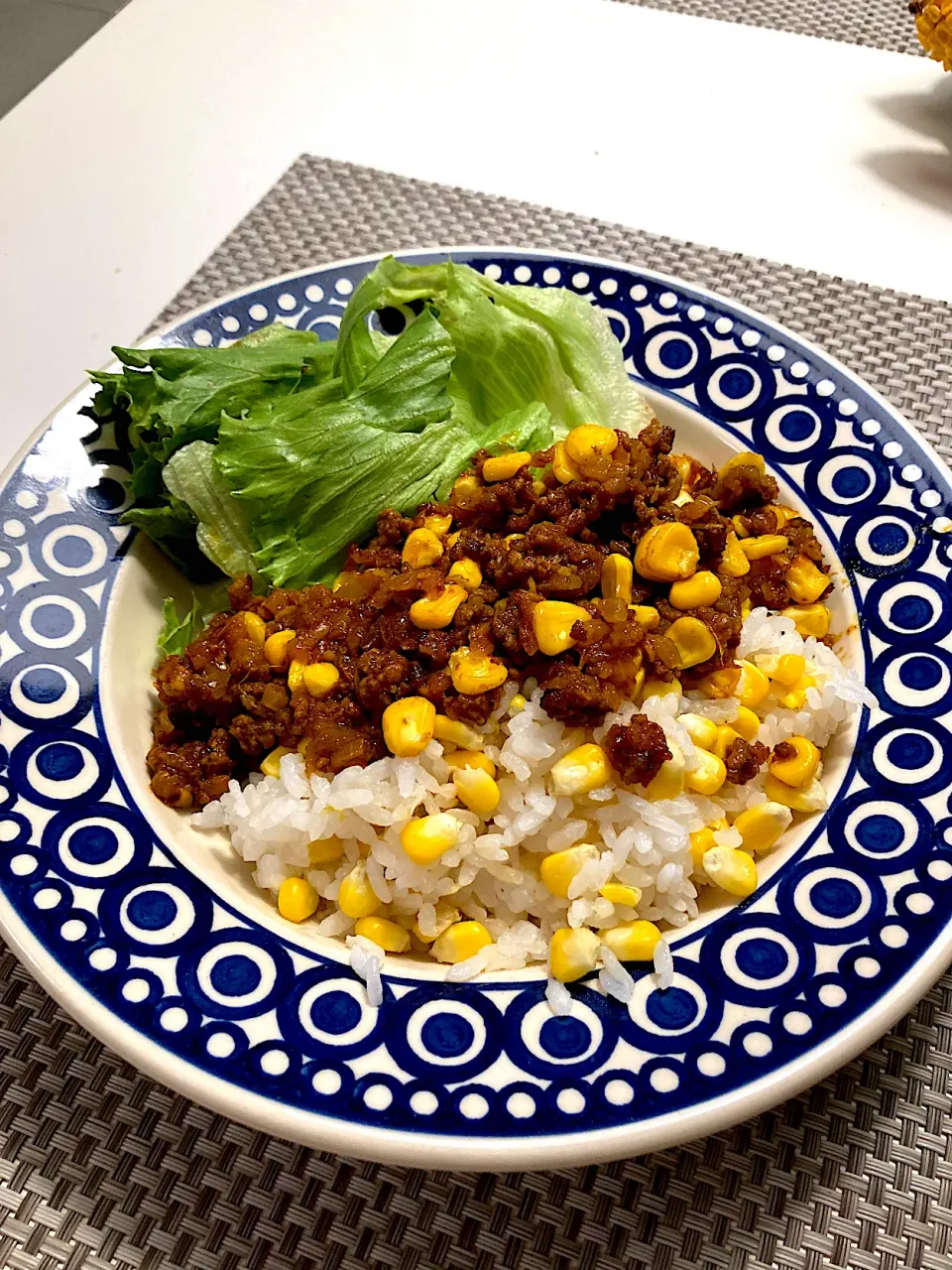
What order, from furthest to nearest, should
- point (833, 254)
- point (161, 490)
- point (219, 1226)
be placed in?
point (833, 254) → point (161, 490) → point (219, 1226)

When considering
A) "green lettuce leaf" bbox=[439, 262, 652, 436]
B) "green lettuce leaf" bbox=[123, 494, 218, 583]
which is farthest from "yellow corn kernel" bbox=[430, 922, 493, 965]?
"green lettuce leaf" bbox=[439, 262, 652, 436]

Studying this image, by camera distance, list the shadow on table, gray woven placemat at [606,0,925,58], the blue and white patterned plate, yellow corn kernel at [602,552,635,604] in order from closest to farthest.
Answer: the blue and white patterned plate
yellow corn kernel at [602,552,635,604]
the shadow on table
gray woven placemat at [606,0,925,58]

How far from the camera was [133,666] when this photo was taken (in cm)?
227

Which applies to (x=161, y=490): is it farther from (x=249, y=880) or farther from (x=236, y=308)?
(x=249, y=880)

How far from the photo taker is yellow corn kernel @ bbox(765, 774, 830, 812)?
1988mm

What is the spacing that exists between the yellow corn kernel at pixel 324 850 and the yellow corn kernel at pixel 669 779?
1.87 ft

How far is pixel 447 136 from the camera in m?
4.16

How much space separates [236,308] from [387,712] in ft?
4.16

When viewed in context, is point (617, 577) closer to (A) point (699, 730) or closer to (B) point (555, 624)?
(B) point (555, 624)

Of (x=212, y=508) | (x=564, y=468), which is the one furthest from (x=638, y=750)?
(x=212, y=508)

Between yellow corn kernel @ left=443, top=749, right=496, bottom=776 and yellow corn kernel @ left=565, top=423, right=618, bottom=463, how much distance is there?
64cm

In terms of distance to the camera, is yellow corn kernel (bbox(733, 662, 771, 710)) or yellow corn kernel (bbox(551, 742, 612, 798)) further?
yellow corn kernel (bbox(733, 662, 771, 710))

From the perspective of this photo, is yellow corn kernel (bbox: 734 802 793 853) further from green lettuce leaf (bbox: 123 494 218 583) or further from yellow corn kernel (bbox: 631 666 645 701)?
green lettuce leaf (bbox: 123 494 218 583)

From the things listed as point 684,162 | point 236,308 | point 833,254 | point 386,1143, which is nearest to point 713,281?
point 833,254
